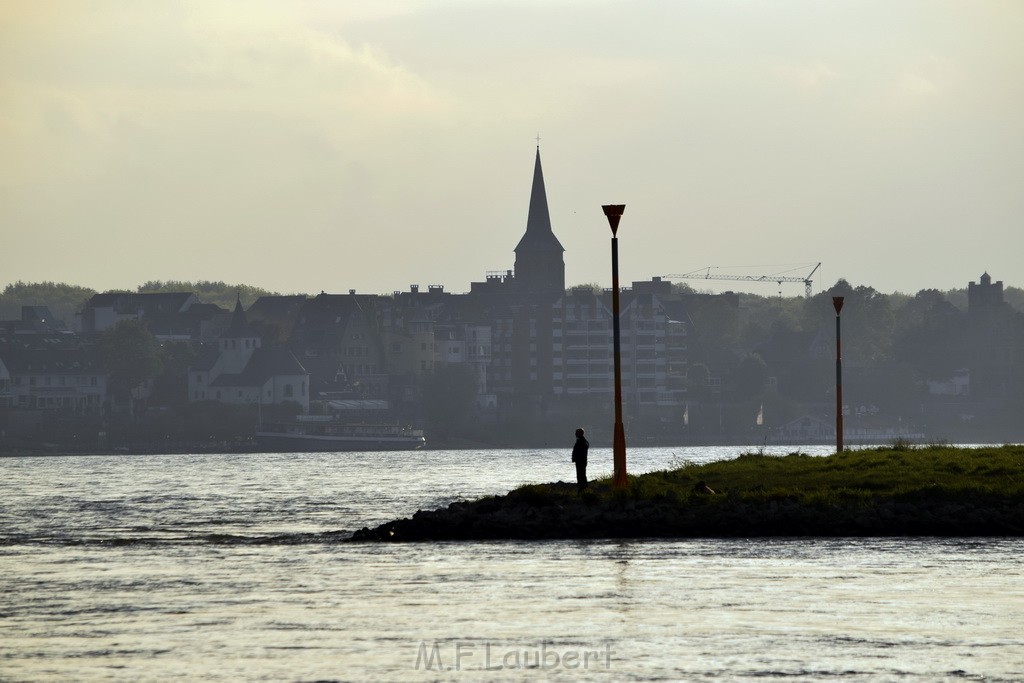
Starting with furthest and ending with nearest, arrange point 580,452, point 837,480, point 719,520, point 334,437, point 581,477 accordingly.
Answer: point 334,437, point 837,480, point 581,477, point 580,452, point 719,520

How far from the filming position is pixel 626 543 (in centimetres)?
4006

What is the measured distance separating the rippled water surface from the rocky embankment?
183cm

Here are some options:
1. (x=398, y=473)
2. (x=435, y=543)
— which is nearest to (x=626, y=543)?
(x=435, y=543)

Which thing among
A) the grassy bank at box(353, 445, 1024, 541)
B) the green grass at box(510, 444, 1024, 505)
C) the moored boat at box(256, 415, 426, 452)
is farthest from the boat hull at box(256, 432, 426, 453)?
the grassy bank at box(353, 445, 1024, 541)

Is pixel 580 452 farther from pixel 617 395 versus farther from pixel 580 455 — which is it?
pixel 617 395

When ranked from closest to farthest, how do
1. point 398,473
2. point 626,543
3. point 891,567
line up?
1. point 891,567
2. point 626,543
3. point 398,473

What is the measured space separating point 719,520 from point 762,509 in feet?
4.00

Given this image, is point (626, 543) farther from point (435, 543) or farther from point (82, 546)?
point (82, 546)

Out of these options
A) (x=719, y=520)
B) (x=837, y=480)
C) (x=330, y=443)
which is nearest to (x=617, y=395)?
(x=719, y=520)

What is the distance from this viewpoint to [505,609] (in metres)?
28.3

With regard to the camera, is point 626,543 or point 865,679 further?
point 626,543

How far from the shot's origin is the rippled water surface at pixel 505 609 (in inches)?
907

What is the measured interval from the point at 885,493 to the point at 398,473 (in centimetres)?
6265

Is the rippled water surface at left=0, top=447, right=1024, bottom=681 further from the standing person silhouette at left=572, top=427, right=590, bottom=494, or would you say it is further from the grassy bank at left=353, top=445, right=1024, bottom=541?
the standing person silhouette at left=572, top=427, right=590, bottom=494
